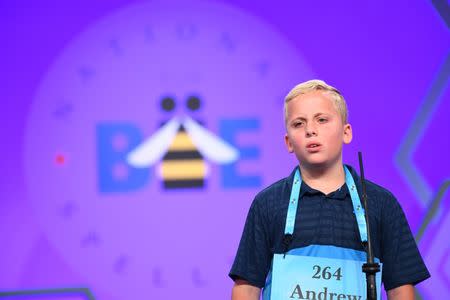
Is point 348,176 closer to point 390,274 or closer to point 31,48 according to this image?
point 390,274

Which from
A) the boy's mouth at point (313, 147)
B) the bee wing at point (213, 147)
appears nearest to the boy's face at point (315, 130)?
the boy's mouth at point (313, 147)

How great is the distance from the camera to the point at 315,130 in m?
1.17

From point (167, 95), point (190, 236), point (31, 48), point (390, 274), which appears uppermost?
point (31, 48)

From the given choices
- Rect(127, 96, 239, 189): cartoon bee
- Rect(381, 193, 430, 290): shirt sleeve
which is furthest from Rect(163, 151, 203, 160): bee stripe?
Rect(381, 193, 430, 290): shirt sleeve

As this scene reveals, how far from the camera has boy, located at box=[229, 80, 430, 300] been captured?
1150 millimetres

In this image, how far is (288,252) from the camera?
1.15 meters

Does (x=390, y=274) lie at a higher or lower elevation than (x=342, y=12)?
lower

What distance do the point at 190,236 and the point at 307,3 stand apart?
91 cm

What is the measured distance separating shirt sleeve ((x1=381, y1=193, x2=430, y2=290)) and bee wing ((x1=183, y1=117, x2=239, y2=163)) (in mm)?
1058

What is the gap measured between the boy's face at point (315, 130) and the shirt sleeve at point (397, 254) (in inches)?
5.9

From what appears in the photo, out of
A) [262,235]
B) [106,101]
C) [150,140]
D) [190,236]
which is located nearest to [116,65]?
[106,101]

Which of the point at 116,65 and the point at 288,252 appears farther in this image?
the point at 116,65

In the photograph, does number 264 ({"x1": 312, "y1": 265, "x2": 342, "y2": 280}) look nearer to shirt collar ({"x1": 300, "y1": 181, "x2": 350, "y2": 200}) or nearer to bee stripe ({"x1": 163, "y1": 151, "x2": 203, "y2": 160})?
shirt collar ({"x1": 300, "y1": 181, "x2": 350, "y2": 200})

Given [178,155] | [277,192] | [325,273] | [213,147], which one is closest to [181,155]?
[178,155]
